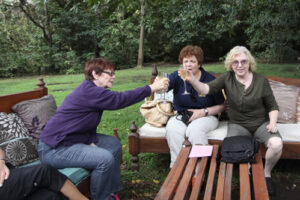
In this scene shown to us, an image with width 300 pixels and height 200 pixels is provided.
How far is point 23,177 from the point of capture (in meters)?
2.03

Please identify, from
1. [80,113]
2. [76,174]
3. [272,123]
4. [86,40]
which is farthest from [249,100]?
[86,40]

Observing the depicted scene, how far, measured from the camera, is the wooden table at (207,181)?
6.48 feet

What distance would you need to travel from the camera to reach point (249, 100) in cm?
314

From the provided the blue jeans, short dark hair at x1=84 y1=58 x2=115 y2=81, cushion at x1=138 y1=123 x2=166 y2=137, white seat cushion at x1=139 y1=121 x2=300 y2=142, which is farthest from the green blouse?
the blue jeans

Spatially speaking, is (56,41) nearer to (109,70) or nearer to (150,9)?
(150,9)

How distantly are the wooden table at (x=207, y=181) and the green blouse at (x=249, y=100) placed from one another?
67 cm

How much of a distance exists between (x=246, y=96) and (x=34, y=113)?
2.47 metres

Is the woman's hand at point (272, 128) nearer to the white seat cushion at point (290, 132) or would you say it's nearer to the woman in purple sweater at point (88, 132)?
the white seat cushion at point (290, 132)

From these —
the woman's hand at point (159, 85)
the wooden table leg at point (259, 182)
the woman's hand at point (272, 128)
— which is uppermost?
the woman's hand at point (159, 85)

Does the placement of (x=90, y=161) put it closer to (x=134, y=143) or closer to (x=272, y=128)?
(x=134, y=143)

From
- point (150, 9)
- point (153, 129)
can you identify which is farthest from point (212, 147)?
point (150, 9)

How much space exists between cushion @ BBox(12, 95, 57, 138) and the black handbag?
2012mm

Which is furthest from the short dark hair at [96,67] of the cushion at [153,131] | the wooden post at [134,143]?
the cushion at [153,131]

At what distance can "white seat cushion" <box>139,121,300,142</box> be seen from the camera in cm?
318
